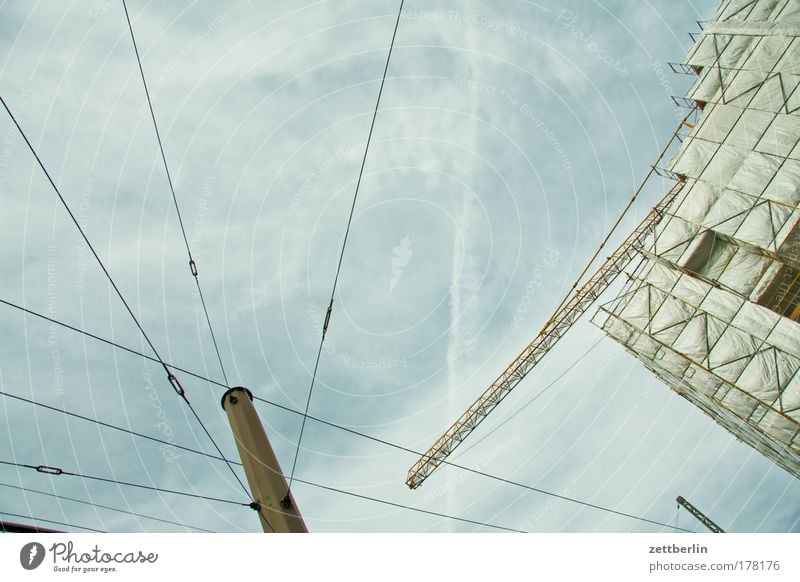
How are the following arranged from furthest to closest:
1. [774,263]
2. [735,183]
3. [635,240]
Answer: [635,240] → [735,183] → [774,263]

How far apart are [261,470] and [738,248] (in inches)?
819

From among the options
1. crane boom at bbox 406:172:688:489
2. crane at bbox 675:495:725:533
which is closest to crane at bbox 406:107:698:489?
crane boom at bbox 406:172:688:489

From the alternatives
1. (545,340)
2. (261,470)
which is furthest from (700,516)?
(261,470)

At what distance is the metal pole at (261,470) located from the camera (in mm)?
7289

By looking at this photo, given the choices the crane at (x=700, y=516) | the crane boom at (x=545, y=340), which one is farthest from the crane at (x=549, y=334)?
the crane at (x=700, y=516)

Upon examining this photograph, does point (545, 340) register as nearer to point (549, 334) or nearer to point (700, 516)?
point (549, 334)

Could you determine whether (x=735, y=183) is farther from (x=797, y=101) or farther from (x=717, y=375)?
(x=717, y=375)

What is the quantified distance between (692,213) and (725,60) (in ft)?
25.8

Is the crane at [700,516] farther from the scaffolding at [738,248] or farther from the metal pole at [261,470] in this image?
the metal pole at [261,470]

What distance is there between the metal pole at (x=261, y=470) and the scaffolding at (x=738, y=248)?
1649 centimetres

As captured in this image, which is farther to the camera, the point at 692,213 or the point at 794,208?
the point at 692,213

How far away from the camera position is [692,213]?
72.1 ft
